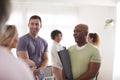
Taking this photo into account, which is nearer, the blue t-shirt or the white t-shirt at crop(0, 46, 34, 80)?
the white t-shirt at crop(0, 46, 34, 80)

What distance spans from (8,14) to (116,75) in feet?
16.1

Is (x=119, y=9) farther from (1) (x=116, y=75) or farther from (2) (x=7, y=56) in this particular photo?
(2) (x=7, y=56)

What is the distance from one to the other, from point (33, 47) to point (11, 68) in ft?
6.86

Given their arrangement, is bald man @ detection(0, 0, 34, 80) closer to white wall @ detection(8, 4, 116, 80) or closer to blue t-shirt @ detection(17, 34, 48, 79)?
blue t-shirt @ detection(17, 34, 48, 79)

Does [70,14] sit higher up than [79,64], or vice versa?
[70,14]

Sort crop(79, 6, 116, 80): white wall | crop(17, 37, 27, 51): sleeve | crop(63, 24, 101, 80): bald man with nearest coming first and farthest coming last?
crop(63, 24, 101, 80): bald man < crop(17, 37, 27, 51): sleeve < crop(79, 6, 116, 80): white wall

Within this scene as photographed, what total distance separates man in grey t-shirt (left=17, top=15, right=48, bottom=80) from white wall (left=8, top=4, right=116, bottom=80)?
130 inches

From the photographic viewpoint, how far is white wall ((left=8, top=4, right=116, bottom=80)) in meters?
6.06

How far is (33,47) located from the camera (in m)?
2.67

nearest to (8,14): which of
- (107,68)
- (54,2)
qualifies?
(54,2)

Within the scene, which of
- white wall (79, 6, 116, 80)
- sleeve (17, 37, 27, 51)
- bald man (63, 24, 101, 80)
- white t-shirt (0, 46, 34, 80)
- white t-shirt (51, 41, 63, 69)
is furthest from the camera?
white wall (79, 6, 116, 80)

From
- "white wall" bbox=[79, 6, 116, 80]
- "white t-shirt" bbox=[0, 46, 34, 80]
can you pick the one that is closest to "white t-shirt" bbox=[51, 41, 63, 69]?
"white t-shirt" bbox=[0, 46, 34, 80]

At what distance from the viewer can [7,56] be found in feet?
1.95

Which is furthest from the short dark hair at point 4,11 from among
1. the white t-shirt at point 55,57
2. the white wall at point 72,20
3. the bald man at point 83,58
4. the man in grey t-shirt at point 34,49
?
the white wall at point 72,20
